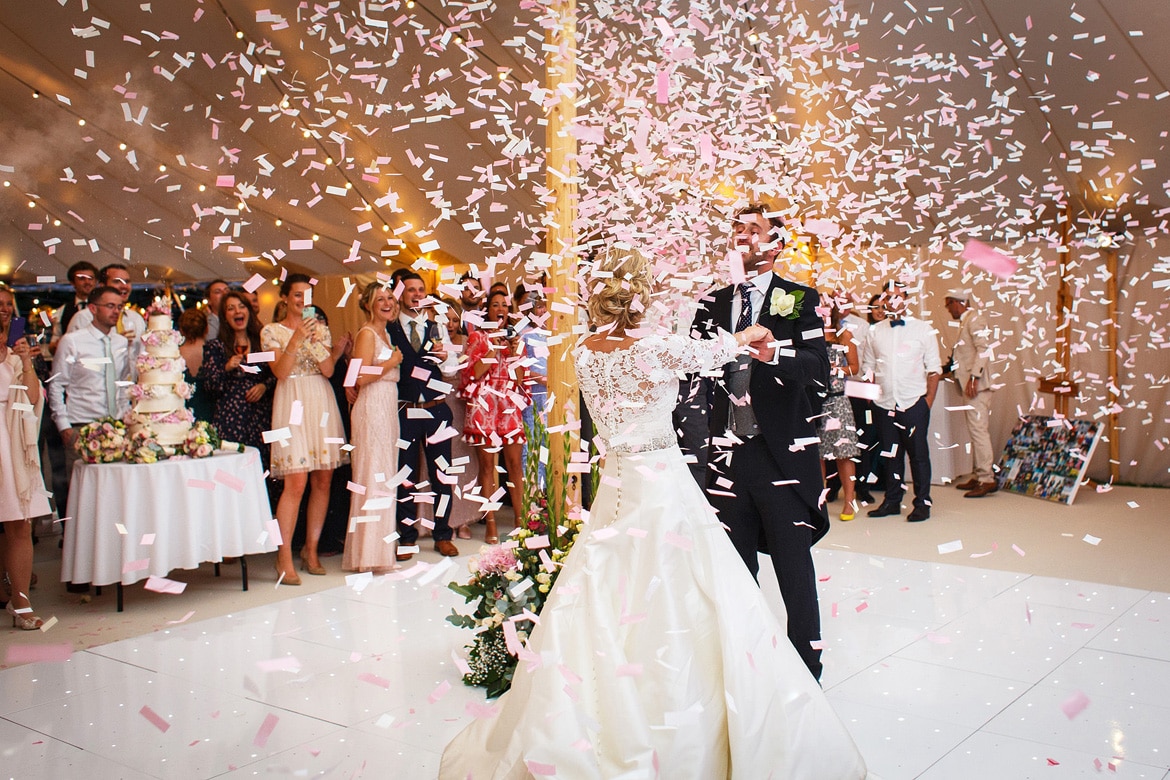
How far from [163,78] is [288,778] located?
576 cm

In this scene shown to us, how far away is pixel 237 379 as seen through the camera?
553 centimetres

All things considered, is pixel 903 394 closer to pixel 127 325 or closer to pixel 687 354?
pixel 687 354

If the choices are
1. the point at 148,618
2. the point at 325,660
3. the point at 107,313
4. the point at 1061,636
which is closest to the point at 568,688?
the point at 325,660

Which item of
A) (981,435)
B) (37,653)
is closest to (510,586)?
(37,653)

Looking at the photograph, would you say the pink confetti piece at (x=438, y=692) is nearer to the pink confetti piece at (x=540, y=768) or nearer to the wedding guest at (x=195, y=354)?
the pink confetti piece at (x=540, y=768)

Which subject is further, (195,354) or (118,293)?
(195,354)

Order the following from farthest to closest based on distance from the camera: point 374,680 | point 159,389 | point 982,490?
point 982,490 → point 159,389 → point 374,680

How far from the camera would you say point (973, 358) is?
26.8 ft

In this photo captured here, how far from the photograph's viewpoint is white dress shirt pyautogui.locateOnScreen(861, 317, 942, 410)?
7.11m

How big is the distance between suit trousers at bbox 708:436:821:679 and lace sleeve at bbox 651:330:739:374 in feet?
1.64

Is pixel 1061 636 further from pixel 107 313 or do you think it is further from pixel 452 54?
pixel 452 54

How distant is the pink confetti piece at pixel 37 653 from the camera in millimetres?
3857

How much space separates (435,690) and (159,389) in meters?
2.34

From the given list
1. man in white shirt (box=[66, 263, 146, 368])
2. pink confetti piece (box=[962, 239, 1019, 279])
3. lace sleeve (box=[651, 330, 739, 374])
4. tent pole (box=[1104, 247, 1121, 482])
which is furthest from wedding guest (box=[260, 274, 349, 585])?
tent pole (box=[1104, 247, 1121, 482])
